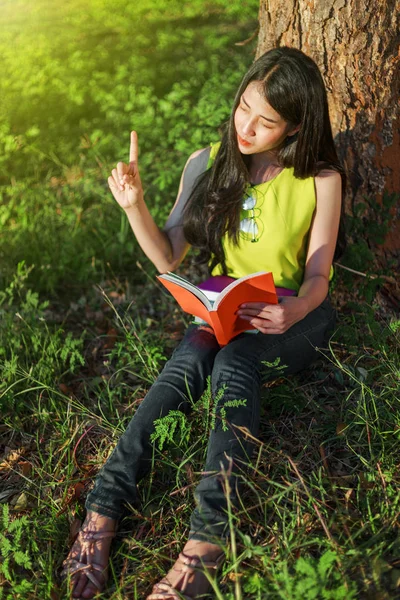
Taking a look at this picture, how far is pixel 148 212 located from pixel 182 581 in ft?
4.86

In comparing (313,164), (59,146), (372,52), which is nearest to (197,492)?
(313,164)

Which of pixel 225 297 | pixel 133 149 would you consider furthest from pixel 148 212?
pixel 225 297

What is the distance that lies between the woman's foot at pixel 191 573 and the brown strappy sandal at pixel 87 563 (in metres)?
0.21

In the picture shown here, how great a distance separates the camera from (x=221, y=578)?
1.98 m

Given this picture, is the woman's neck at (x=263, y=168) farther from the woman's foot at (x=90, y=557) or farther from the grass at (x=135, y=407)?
the woman's foot at (x=90, y=557)

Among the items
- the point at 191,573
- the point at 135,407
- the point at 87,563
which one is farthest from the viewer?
the point at 135,407

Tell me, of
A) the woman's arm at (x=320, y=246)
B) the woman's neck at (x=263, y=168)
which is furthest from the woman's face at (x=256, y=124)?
the woman's arm at (x=320, y=246)

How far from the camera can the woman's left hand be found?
2.30 metres

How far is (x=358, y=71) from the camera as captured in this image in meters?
2.79

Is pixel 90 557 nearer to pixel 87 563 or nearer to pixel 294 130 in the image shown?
pixel 87 563

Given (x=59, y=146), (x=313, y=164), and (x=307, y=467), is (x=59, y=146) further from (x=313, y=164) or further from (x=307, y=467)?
(x=307, y=467)

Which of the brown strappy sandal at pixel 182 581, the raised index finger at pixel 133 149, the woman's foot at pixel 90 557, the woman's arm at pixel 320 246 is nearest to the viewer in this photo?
the brown strappy sandal at pixel 182 581

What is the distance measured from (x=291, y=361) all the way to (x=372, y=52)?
1.49 metres

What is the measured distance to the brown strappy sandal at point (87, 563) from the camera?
204 cm
